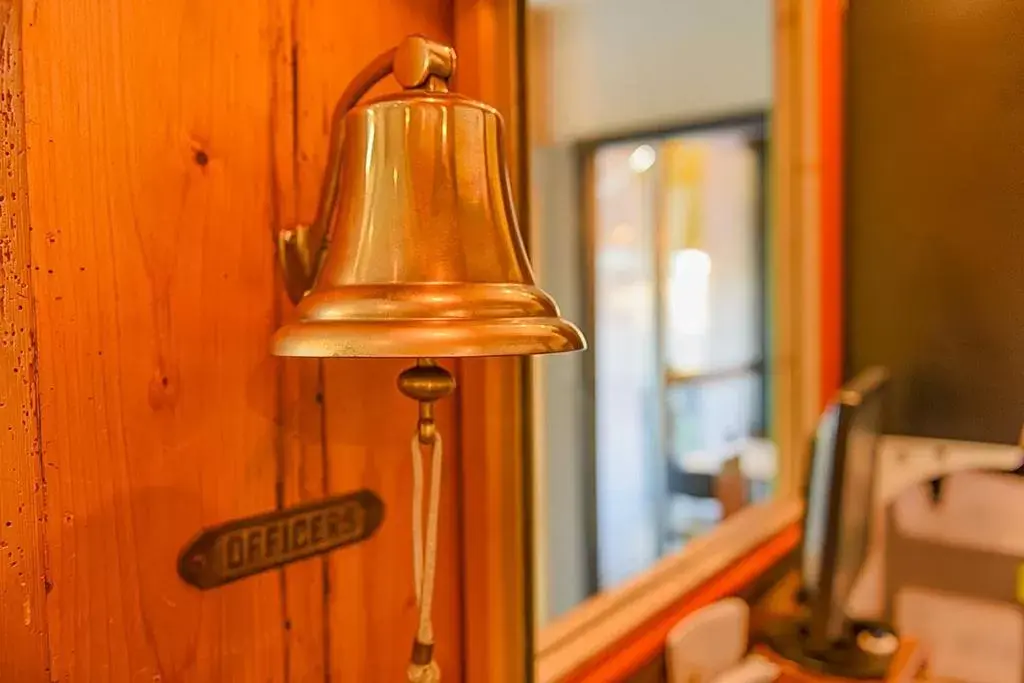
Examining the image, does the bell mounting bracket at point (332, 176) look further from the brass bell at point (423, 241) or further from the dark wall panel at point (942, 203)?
the dark wall panel at point (942, 203)

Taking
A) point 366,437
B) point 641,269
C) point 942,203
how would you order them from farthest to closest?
1. point 641,269
2. point 942,203
3. point 366,437

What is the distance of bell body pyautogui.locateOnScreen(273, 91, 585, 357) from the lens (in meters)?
0.51

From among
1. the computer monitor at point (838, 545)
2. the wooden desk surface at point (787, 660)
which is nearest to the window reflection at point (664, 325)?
the wooden desk surface at point (787, 660)

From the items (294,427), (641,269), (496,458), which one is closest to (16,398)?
(294,427)

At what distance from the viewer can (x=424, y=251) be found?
55cm

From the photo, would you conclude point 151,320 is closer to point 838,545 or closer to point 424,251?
point 424,251

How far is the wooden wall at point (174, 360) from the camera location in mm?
527

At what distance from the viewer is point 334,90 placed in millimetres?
705

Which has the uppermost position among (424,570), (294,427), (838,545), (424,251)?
(424,251)

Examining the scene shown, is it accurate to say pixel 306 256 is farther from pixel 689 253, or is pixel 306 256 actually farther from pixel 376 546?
pixel 689 253

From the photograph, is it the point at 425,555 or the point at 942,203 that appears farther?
the point at 942,203

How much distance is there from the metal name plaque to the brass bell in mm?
183

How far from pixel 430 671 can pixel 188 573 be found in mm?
191

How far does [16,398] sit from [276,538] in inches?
8.7
